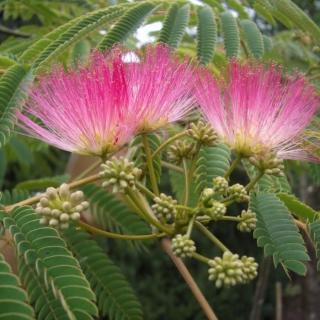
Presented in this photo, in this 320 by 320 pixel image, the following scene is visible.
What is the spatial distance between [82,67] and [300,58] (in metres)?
1.73

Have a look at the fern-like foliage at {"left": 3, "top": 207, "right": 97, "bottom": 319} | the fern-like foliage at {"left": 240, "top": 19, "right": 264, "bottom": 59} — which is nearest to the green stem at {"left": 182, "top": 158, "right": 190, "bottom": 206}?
the fern-like foliage at {"left": 3, "top": 207, "right": 97, "bottom": 319}

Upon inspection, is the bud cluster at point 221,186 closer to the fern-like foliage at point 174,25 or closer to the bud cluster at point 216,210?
the bud cluster at point 216,210

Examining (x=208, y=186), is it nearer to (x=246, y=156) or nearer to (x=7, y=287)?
(x=246, y=156)

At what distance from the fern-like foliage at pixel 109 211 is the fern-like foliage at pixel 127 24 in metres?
0.43

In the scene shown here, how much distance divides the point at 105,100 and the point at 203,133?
0.89 ft

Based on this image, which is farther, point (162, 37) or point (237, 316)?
point (237, 316)

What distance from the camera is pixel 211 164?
142 centimetres

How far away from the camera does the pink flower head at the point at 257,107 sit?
1.32m

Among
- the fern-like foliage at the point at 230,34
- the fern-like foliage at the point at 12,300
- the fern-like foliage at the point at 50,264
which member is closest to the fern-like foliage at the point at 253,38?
the fern-like foliage at the point at 230,34

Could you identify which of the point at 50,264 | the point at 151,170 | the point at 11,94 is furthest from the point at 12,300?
the point at 11,94

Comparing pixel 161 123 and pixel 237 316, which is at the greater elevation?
pixel 161 123

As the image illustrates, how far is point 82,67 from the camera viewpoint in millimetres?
1279

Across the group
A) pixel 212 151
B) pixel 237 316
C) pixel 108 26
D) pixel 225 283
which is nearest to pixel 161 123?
pixel 212 151

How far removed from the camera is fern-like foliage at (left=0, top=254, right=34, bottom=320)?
2.76ft
